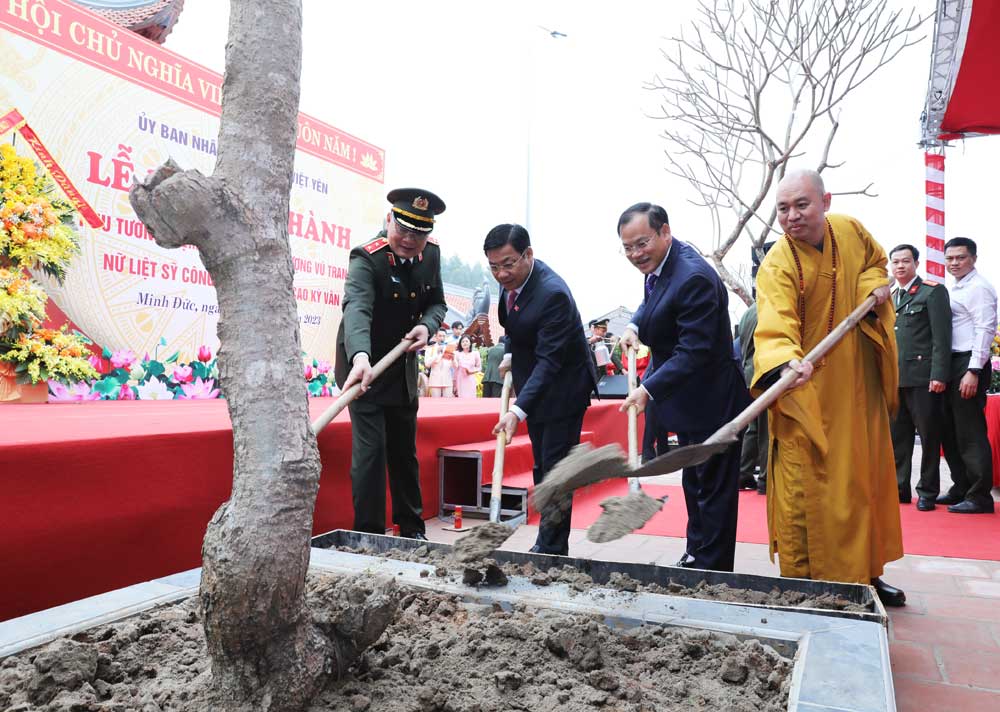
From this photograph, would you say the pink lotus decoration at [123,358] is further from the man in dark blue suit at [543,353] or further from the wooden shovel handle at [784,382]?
the wooden shovel handle at [784,382]

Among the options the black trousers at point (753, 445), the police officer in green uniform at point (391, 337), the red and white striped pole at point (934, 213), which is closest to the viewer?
the police officer in green uniform at point (391, 337)

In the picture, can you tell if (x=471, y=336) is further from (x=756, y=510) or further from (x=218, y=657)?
(x=218, y=657)

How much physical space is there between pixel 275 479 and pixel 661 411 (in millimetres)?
1743

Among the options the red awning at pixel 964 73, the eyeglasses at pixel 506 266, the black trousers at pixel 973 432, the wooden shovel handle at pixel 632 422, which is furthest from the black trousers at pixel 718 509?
the red awning at pixel 964 73

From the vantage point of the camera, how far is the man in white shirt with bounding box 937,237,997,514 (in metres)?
4.06

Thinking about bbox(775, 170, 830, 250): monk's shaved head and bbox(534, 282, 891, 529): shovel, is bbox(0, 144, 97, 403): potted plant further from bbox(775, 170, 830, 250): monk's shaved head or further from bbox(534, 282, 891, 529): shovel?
bbox(775, 170, 830, 250): monk's shaved head

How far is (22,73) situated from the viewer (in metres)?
4.43

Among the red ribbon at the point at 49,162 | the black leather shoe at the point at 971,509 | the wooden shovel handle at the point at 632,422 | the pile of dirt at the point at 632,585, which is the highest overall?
the red ribbon at the point at 49,162

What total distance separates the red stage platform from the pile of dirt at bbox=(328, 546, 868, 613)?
34.4 inches

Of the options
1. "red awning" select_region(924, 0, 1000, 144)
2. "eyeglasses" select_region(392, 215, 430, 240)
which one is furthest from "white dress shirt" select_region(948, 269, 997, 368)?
"eyeglasses" select_region(392, 215, 430, 240)

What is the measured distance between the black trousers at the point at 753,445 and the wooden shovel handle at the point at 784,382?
250 centimetres

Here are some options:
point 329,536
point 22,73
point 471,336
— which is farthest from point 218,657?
point 471,336

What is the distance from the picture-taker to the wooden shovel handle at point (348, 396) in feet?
7.11

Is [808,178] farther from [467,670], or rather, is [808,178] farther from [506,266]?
[467,670]
